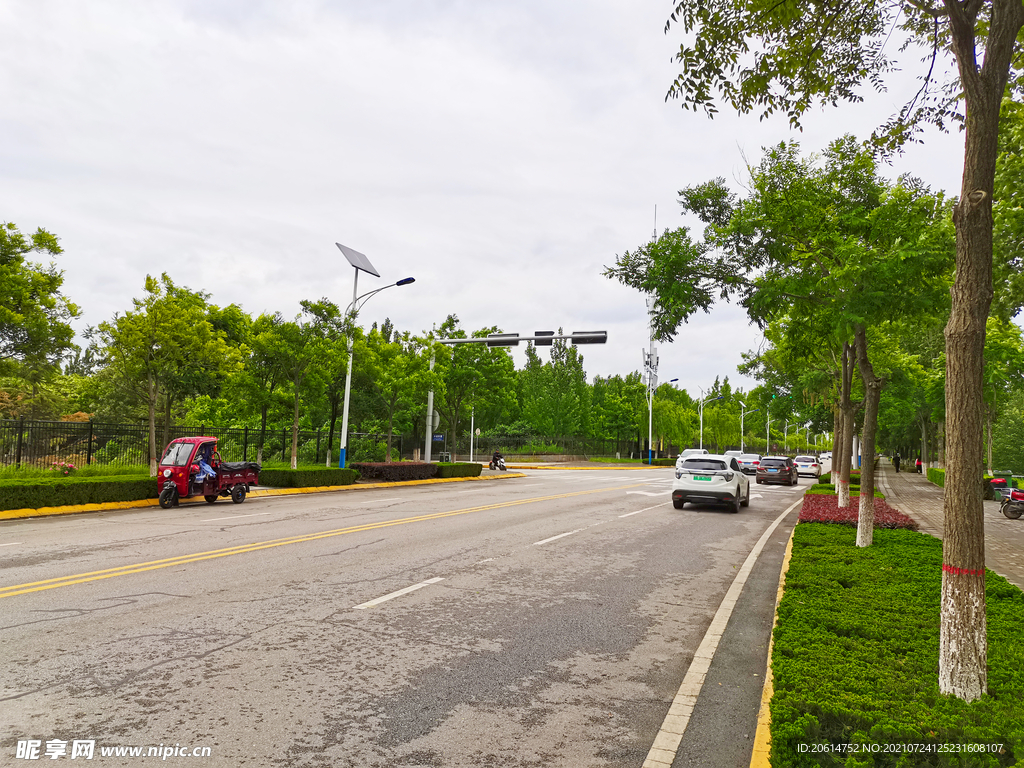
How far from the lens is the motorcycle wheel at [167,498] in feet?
57.3

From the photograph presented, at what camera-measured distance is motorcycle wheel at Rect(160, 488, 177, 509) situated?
17453 mm

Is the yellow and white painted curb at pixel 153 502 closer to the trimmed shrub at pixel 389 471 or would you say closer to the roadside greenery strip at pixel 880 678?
the trimmed shrub at pixel 389 471

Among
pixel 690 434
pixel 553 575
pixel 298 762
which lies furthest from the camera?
pixel 690 434

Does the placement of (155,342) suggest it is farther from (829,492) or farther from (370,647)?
(829,492)

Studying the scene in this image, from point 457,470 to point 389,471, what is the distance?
588cm

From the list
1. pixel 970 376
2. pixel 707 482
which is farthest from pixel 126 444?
pixel 970 376

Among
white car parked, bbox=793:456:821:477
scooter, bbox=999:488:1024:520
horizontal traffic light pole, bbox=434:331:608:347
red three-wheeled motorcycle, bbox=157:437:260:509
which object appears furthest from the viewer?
white car parked, bbox=793:456:821:477

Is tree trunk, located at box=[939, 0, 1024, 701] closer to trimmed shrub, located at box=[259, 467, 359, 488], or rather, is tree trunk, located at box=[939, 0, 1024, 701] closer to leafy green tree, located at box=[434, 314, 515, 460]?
trimmed shrub, located at box=[259, 467, 359, 488]

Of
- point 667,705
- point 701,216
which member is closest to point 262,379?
point 701,216

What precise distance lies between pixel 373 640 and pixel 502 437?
62671 millimetres

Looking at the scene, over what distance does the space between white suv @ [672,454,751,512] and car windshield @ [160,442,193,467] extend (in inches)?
542

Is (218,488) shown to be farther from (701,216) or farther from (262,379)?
(701,216)

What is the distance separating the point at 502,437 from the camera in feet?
225

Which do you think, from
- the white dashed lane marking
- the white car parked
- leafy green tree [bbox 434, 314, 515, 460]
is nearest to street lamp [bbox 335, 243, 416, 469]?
leafy green tree [bbox 434, 314, 515, 460]
